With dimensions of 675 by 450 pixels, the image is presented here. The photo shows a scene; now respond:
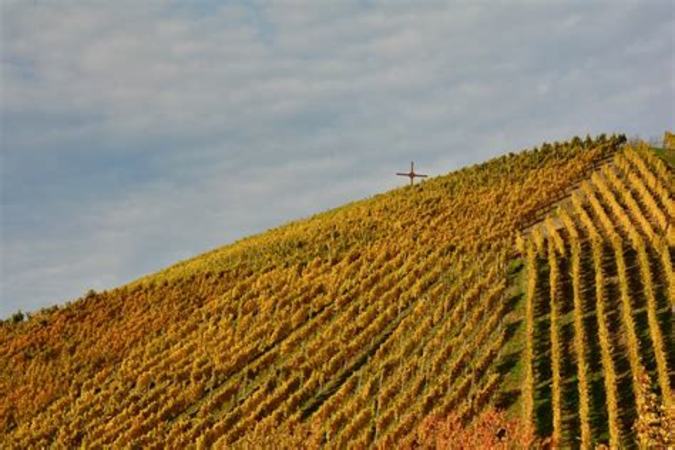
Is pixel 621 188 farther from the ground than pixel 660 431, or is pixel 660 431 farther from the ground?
pixel 621 188

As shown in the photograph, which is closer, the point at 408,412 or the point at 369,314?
the point at 408,412

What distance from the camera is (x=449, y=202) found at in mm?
57656

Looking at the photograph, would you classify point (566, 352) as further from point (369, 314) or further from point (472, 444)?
point (369, 314)

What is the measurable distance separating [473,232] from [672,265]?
39.6 feet

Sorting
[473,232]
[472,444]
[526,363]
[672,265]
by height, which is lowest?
[472,444]

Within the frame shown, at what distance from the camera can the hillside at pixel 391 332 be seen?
32.9 m

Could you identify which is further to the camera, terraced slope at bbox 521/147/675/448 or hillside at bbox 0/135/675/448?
hillside at bbox 0/135/675/448

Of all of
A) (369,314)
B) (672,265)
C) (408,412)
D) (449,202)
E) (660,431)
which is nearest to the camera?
(660,431)

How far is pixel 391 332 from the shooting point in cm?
3975

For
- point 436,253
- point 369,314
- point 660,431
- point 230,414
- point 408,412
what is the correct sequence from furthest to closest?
point 436,253 < point 369,314 < point 230,414 < point 408,412 < point 660,431

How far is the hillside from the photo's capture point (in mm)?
32938

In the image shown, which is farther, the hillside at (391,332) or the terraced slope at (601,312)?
the hillside at (391,332)

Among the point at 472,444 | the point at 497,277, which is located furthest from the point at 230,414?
the point at 497,277

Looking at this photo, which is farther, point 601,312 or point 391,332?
point 391,332
